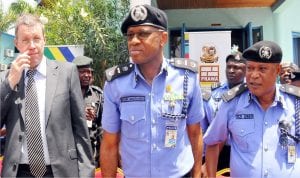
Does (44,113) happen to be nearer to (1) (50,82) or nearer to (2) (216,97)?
(1) (50,82)

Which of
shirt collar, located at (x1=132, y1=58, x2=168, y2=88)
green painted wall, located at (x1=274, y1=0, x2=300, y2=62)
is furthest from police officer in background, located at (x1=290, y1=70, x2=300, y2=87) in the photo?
green painted wall, located at (x1=274, y1=0, x2=300, y2=62)

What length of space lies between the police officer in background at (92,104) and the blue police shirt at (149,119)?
6.33 feet

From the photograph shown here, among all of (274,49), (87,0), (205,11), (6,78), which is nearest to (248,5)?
(205,11)

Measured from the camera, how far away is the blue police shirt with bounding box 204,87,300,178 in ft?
7.94

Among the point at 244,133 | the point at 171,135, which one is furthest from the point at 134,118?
the point at 244,133

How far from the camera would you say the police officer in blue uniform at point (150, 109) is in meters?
Answer: 2.17

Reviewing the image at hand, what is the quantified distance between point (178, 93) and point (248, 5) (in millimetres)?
9818

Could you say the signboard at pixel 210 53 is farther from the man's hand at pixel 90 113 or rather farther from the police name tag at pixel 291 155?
the police name tag at pixel 291 155

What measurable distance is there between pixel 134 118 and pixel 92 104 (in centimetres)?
217

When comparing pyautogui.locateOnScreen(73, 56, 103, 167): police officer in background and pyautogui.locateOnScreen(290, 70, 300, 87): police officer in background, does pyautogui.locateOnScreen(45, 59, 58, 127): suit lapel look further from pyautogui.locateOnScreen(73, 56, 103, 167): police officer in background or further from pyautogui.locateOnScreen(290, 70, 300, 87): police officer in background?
pyautogui.locateOnScreen(290, 70, 300, 87): police officer in background

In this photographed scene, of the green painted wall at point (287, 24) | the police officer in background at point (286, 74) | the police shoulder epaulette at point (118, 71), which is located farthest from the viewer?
the green painted wall at point (287, 24)

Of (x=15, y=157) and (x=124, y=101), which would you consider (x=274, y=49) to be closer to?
(x=124, y=101)

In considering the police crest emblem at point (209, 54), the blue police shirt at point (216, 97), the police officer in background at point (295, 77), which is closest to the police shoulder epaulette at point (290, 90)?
the blue police shirt at point (216, 97)

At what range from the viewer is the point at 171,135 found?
2.17 m
